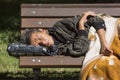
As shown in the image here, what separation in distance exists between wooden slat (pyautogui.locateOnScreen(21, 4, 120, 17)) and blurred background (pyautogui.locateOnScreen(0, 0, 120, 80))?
1073 mm

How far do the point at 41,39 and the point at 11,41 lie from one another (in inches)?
147

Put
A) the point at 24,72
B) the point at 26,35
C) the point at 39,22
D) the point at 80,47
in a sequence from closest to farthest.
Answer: the point at 80,47 → the point at 26,35 → the point at 39,22 → the point at 24,72

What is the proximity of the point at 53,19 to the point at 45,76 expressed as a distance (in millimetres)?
1119

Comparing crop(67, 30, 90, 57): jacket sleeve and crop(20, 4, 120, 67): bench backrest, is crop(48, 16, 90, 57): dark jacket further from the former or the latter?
crop(20, 4, 120, 67): bench backrest

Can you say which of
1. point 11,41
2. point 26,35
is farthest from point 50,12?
point 11,41

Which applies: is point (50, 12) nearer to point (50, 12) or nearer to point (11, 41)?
point (50, 12)

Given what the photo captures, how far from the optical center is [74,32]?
589 cm

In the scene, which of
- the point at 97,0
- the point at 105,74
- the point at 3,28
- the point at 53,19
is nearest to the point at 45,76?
the point at 53,19

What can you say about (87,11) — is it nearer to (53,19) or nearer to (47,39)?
(53,19)

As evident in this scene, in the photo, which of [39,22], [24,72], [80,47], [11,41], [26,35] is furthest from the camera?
[11,41]

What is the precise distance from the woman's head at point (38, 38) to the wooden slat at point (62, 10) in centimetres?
56

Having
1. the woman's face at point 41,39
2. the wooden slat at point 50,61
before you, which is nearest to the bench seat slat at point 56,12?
the woman's face at point 41,39

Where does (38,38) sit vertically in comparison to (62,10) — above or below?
below

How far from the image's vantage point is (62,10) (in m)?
6.35
